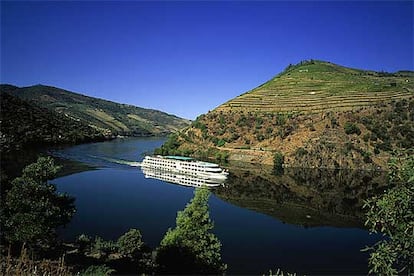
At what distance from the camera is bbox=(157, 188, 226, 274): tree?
1658 centimetres

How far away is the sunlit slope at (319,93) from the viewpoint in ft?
278

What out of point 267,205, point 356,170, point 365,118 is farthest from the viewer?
point 365,118

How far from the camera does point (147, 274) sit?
1802cm

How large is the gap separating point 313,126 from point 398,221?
71.1m

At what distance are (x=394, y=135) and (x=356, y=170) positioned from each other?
40.2 feet

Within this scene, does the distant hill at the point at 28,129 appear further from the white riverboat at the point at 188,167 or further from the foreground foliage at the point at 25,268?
the foreground foliage at the point at 25,268

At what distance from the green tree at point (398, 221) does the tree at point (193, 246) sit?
9594 millimetres

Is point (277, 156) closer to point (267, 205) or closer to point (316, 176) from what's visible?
point (316, 176)

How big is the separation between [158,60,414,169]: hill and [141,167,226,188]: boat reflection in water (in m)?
19.0

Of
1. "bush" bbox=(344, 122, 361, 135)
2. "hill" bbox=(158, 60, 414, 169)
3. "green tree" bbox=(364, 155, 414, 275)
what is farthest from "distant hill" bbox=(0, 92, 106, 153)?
"green tree" bbox=(364, 155, 414, 275)

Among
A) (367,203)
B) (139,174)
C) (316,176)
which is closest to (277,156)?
(316,176)

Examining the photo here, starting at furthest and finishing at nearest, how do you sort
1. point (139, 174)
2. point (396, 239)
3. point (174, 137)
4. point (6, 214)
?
1. point (174, 137)
2. point (139, 174)
3. point (6, 214)
4. point (396, 239)

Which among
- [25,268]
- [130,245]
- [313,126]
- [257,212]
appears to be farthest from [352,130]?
[25,268]

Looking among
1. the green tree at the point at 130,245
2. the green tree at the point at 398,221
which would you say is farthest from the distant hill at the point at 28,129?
the green tree at the point at 398,221
